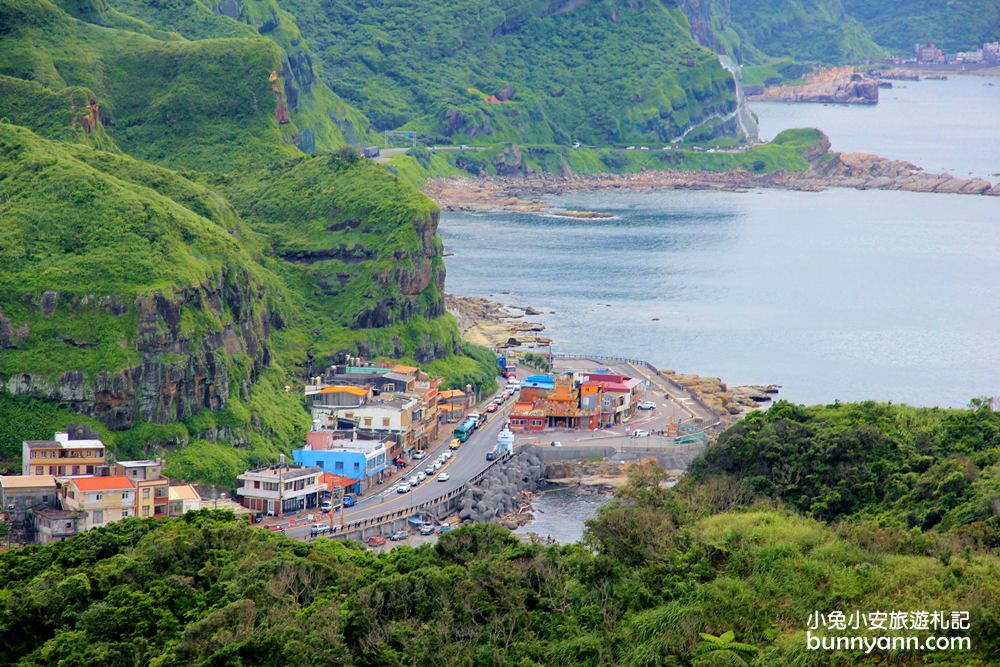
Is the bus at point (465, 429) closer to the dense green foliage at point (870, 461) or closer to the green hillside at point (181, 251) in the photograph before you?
the green hillside at point (181, 251)

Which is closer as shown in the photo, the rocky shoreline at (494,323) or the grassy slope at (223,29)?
the rocky shoreline at (494,323)

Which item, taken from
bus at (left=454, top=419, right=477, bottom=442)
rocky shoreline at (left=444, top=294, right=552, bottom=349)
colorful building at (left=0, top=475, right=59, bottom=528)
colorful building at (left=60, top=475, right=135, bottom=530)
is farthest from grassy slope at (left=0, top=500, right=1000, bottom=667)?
rocky shoreline at (left=444, top=294, right=552, bottom=349)

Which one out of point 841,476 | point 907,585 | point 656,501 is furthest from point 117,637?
point 841,476

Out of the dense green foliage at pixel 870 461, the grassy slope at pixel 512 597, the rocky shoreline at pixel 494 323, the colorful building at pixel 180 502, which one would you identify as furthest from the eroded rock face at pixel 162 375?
the rocky shoreline at pixel 494 323

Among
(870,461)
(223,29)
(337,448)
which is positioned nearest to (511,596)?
(870,461)

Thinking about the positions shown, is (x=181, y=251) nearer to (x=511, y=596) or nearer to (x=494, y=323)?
(x=494, y=323)
